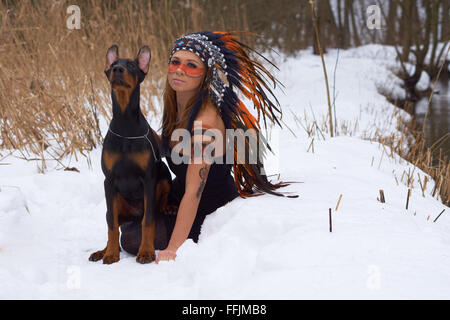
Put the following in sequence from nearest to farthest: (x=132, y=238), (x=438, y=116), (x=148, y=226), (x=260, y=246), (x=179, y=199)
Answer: (x=260, y=246), (x=148, y=226), (x=132, y=238), (x=179, y=199), (x=438, y=116)

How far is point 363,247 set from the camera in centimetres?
178

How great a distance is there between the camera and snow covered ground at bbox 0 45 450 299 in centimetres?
162

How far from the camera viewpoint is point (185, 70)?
88.1 inches

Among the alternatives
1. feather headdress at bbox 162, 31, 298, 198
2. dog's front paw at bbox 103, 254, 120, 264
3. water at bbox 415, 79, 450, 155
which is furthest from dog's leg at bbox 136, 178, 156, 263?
water at bbox 415, 79, 450, 155

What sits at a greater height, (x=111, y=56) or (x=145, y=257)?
(x=111, y=56)

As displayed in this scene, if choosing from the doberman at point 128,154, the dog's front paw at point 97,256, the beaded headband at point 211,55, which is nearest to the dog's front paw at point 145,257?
the doberman at point 128,154

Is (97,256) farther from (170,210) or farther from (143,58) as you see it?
(143,58)

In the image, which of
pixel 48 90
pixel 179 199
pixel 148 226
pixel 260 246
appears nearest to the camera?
pixel 260 246

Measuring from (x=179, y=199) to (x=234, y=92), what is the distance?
656mm

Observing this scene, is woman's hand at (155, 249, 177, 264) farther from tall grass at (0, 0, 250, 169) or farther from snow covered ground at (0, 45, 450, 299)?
tall grass at (0, 0, 250, 169)

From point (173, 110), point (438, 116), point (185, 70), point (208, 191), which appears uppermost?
point (185, 70)

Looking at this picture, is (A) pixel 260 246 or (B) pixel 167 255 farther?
(B) pixel 167 255

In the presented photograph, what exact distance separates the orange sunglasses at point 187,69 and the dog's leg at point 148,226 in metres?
0.56

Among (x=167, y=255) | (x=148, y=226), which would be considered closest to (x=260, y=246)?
(x=167, y=255)
